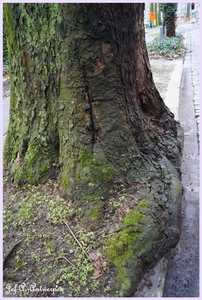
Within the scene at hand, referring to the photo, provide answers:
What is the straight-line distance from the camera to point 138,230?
200 centimetres

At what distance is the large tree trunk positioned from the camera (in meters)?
1.98

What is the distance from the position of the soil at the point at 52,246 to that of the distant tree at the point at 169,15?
38.3 feet

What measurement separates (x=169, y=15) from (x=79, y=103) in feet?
38.9

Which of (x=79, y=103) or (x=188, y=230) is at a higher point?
(x=79, y=103)

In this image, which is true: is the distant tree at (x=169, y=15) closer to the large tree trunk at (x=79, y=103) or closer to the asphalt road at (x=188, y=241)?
the asphalt road at (x=188, y=241)

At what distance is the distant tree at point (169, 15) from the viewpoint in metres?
12.0

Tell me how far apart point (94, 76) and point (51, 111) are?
0.43 meters

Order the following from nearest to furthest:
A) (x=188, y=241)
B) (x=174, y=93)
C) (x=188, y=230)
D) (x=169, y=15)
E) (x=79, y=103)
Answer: (x=79, y=103), (x=188, y=241), (x=188, y=230), (x=174, y=93), (x=169, y=15)

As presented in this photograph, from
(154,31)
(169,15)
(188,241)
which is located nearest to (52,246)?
(188,241)

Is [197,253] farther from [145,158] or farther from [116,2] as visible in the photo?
[116,2]

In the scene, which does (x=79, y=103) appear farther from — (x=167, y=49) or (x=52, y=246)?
(x=167, y=49)

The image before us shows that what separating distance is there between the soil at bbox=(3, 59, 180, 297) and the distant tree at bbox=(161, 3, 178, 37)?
38.3 ft

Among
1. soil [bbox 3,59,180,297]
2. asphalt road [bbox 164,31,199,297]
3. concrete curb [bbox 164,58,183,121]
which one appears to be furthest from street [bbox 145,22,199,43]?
soil [bbox 3,59,180,297]

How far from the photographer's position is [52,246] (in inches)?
76.7
